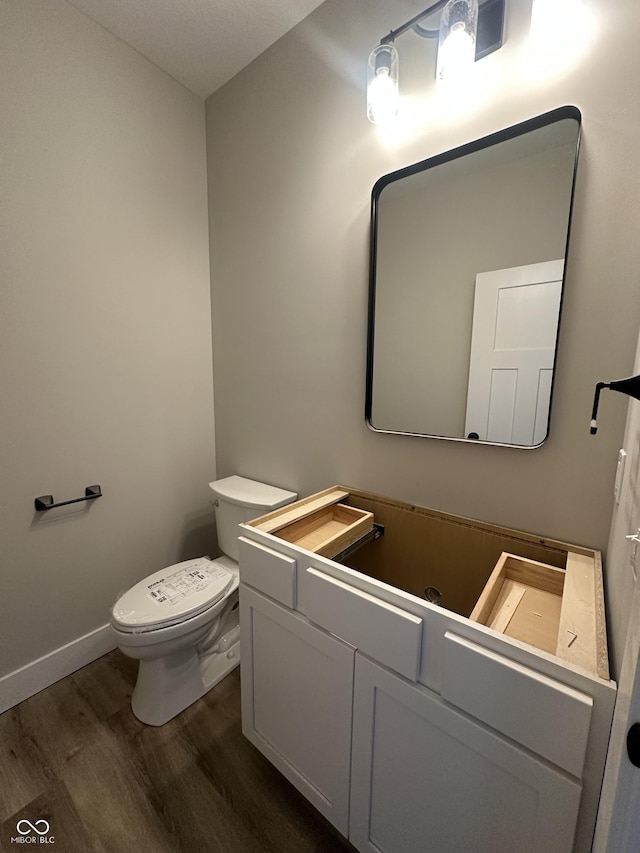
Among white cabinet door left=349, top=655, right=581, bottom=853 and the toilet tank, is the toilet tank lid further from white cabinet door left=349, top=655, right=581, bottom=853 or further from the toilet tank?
white cabinet door left=349, top=655, right=581, bottom=853

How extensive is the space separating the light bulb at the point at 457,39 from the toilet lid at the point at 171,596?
6.42 feet

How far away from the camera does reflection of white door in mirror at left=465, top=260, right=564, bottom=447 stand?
1.01 metres

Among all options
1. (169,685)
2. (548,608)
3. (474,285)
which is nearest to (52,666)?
(169,685)

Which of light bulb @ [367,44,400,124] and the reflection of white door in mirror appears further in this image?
light bulb @ [367,44,400,124]

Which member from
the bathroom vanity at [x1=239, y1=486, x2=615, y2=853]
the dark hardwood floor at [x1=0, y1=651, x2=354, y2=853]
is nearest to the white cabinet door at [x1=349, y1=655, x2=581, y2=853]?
the bathroom vanity at [x1=239, y1=486, x2=615, y2=853]

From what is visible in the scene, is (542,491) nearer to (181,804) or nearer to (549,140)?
(549,140)

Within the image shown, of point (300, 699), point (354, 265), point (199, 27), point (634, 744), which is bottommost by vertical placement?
point (300, 699)

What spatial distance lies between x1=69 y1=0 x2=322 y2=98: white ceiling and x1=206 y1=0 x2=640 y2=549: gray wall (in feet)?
0.21

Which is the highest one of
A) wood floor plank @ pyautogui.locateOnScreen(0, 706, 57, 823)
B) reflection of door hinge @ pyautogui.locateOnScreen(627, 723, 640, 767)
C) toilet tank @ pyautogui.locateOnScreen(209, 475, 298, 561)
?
reflection of door hinge @ pyautogui.locateOnScreen(627, 723, 640, 767)

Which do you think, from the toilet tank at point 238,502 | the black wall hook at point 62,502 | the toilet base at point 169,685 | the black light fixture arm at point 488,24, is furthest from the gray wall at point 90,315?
the black light fixture arm at point 488,24

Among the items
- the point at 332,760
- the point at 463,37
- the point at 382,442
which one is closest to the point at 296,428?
the point at 382,442

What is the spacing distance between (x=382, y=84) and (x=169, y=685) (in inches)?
92.1

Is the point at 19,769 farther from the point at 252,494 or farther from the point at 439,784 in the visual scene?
the point at 439,784

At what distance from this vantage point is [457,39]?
99 centimetres
